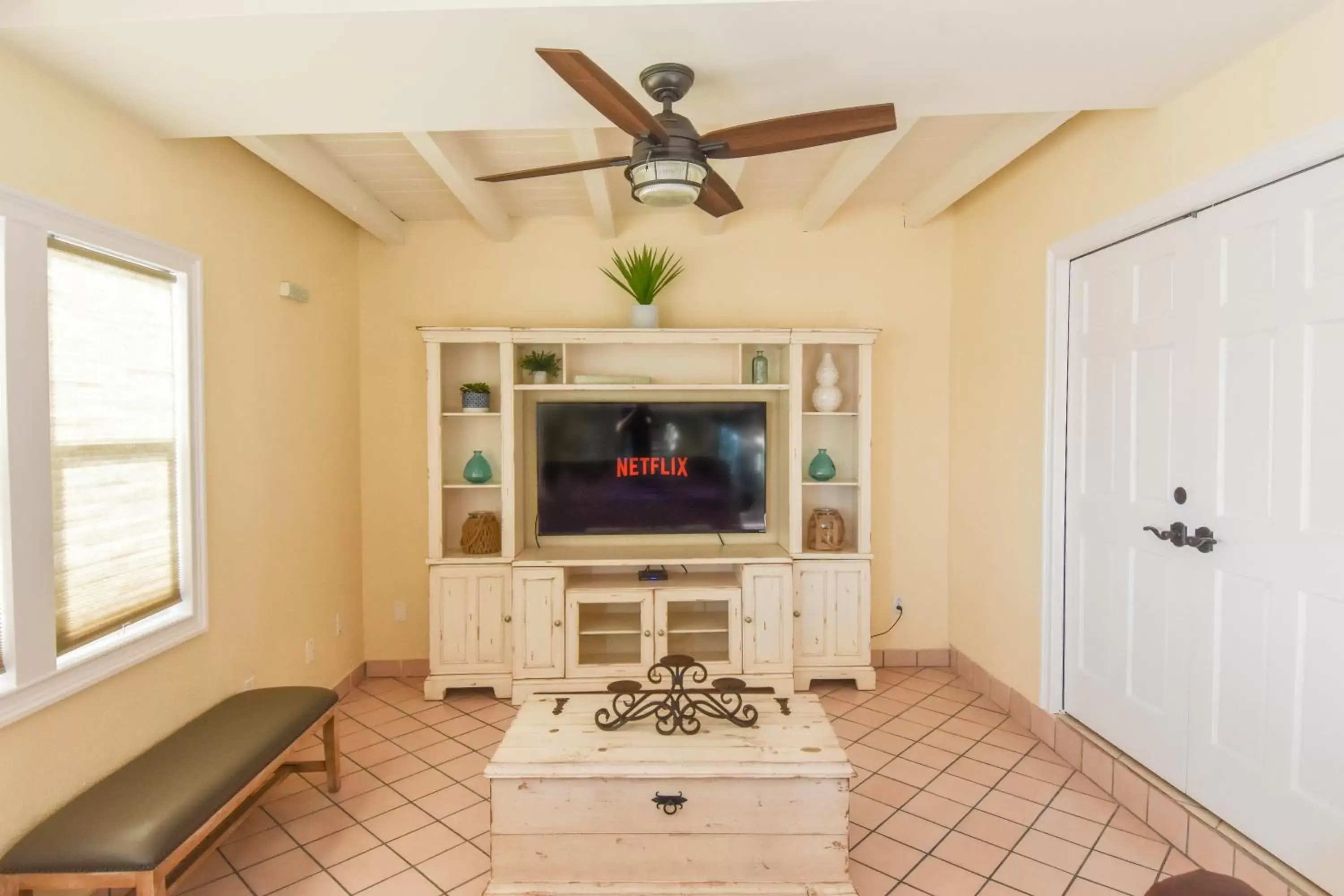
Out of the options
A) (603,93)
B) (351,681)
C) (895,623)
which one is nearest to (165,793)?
(351,681)

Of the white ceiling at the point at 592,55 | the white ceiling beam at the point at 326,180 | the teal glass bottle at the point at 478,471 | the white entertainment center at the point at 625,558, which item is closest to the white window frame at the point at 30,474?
the white ceiling at the point at 592,55

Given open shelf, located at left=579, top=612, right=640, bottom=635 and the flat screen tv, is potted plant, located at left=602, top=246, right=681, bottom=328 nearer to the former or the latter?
the flat screen tv

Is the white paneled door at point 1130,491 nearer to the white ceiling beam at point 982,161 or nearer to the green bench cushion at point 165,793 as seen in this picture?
the white ceiling beam at point 982,161

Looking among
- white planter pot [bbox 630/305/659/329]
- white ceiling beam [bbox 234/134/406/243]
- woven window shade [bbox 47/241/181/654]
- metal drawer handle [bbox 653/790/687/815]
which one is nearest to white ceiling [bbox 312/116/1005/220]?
white ceiling beam [bbox 234/134/406/243]

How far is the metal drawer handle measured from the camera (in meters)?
1.97

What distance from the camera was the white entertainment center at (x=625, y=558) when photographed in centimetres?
350

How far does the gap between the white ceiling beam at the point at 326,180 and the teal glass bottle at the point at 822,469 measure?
2.71 meters

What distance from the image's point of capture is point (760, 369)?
3775mm

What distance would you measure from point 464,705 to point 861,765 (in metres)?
2.00

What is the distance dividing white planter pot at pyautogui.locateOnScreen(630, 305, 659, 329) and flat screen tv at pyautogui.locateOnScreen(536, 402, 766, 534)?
0.45 metres

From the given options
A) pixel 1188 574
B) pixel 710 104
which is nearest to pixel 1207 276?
pixel 1188 574

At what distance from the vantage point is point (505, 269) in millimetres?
3928

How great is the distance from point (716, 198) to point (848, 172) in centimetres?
103

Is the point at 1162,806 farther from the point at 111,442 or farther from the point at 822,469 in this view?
the point at 111,442
